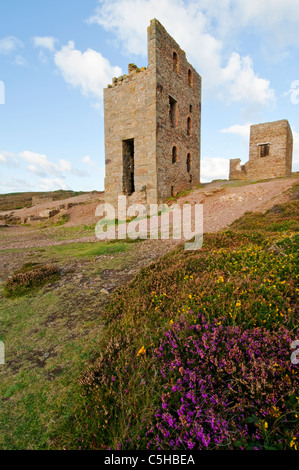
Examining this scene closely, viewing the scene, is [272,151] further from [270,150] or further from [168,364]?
[168,364]

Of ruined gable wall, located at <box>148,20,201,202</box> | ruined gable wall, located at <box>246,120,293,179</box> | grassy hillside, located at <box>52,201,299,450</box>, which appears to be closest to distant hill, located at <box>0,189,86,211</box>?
ruined gable wall, located at <box>148,20,201,202</box>

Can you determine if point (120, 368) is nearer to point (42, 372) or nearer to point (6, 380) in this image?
point (42, 372)

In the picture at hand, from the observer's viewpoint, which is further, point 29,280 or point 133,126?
point 133,126

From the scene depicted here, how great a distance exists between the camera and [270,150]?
24.5 m

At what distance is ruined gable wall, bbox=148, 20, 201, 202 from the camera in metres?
16.0

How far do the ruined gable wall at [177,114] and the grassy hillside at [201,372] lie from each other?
14.2 meters

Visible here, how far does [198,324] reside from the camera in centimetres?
262

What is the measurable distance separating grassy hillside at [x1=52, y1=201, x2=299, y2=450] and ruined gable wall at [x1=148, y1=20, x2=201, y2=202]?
14163 millimetres

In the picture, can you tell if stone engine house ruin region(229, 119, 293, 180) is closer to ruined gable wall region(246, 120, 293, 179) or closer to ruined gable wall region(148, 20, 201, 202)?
ruined gable wall region(246, 120, 293, 179)

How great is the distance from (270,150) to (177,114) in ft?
37.9

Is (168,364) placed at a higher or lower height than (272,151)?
lower

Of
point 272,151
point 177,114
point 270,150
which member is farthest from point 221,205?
point 270,150
